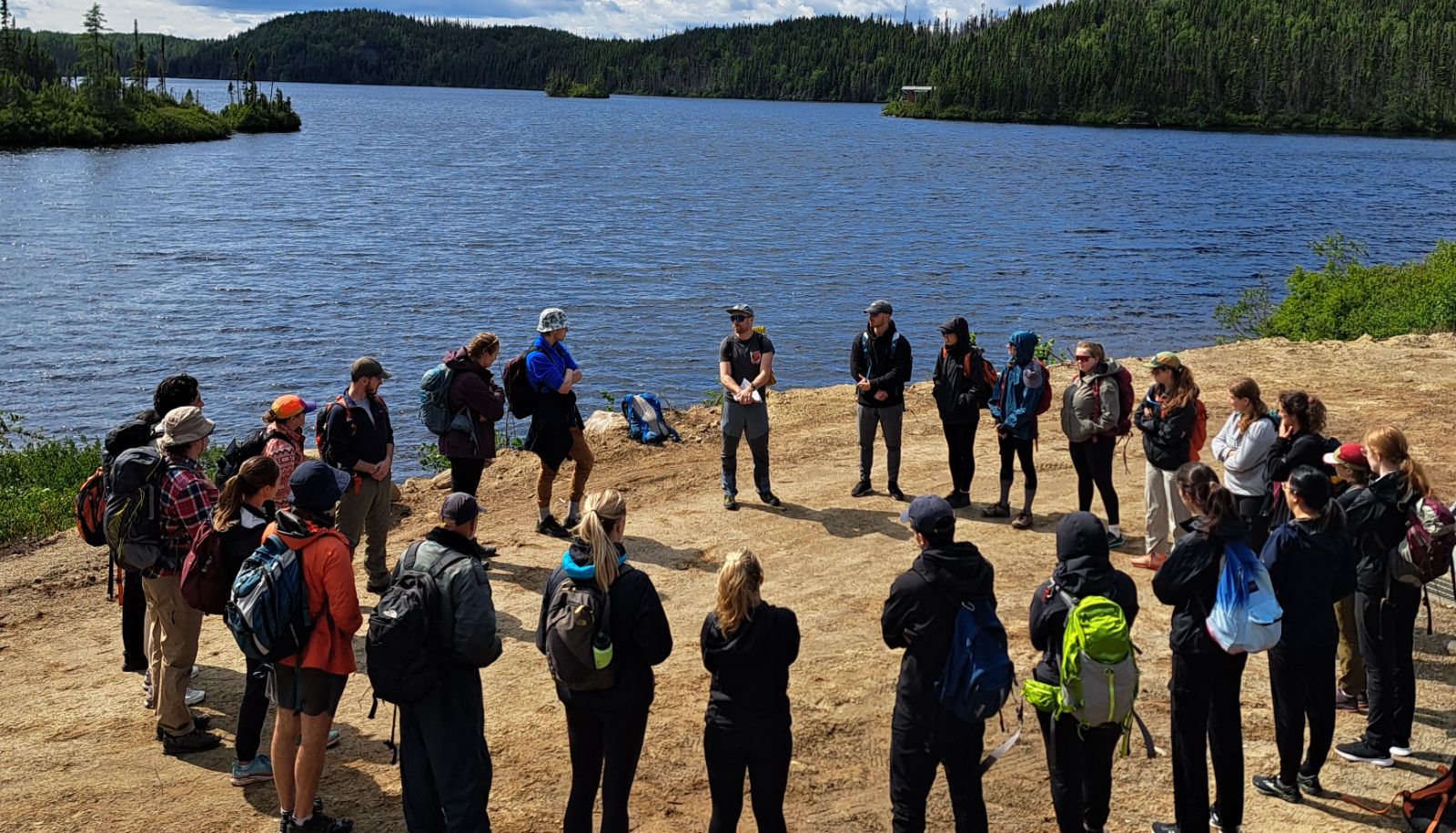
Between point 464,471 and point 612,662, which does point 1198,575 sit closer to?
point 612,662

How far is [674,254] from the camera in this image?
4094 centimetres

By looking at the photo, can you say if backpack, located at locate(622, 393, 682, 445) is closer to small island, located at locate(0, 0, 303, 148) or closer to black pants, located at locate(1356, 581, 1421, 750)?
black pants, located at locate(1356, 581, 1421, 750)

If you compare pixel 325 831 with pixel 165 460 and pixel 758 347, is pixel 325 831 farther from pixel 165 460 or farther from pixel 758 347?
pixel 758 347

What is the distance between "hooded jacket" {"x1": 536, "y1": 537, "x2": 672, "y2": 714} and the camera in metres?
5.66

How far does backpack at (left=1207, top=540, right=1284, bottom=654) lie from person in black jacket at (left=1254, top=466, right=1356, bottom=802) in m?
0.43

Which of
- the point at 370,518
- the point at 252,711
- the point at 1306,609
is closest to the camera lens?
the point at 1306,609

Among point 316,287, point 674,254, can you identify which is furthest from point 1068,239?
point 316,287

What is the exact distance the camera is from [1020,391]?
36.0 feet

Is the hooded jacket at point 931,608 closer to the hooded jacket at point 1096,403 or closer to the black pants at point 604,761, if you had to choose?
the black pants at point 604,761

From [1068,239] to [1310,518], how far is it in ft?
138

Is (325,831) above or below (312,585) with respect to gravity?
below

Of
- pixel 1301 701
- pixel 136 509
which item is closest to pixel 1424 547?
pixel 1301 701

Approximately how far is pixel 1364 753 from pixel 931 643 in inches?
132

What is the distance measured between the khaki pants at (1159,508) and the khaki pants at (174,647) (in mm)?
7287
